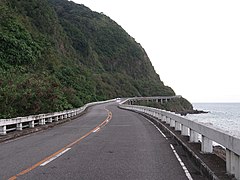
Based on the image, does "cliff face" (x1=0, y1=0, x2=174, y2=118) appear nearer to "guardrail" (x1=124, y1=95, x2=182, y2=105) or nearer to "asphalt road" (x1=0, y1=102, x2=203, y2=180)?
"guardrail" (x1=124, y1=95, x2=182, y2=105)

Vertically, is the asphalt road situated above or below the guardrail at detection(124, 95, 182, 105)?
below

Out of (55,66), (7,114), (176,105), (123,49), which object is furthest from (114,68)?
(7,114)

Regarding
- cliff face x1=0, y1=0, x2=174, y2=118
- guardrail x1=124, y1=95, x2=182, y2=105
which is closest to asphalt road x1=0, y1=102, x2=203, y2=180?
cliff face x1=0, y1=0, x2=174, y2=118

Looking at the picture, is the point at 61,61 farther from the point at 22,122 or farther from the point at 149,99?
the point at 22,122

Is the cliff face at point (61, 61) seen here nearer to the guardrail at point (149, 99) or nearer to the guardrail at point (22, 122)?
the guardrail at point (22, 122)

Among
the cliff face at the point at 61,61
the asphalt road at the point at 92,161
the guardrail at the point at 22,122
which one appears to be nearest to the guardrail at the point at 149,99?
the cliff face at the point at 61,61

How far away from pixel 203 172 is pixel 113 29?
15765 cm

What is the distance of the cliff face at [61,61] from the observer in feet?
90.9

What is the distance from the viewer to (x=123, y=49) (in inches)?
5787

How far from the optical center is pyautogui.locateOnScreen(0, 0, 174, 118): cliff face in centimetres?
2770

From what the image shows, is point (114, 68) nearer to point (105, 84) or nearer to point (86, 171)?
point (105, 84)

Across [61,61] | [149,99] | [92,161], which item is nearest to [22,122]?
[92,161]

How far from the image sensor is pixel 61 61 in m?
75.1

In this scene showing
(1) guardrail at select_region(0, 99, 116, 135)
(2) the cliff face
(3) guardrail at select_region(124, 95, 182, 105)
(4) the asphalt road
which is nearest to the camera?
(4) the asphalt road
